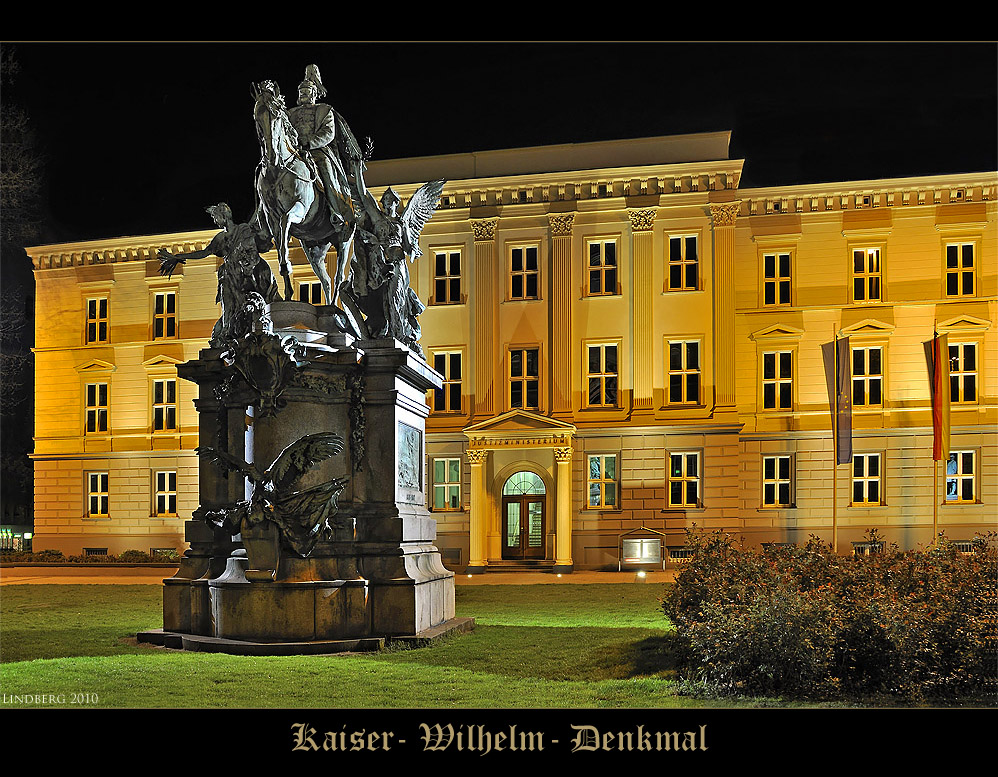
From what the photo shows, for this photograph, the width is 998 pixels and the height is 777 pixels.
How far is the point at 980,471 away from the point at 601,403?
12551 millimetres

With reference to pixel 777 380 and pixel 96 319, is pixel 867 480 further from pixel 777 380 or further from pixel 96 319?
pixel 96 319

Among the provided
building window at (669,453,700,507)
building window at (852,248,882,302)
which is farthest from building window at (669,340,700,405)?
building window at (852,248,882,302)

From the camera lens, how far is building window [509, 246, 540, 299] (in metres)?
36.1

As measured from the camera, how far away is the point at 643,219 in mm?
34969

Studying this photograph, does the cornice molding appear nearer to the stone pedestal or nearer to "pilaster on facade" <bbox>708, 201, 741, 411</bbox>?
"pilaster on facade" <bbox>708, 201, 741, 411</bbox>

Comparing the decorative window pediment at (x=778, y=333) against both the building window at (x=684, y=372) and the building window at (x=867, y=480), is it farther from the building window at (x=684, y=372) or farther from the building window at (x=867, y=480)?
the building window at (x=867, y=480)

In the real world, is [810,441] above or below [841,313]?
below

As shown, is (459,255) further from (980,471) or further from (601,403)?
(980,471)

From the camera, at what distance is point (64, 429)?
4112cm

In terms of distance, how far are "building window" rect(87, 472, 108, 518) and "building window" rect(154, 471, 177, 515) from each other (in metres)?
2.41

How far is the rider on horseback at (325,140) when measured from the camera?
12.4 meters

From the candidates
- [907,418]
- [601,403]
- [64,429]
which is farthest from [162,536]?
[907,418]

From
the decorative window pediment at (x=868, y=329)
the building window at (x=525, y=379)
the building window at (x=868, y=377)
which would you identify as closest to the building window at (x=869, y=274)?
the decorative window pediment at (x=868, y=329)

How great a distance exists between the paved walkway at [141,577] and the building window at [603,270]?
9595 millimetres
